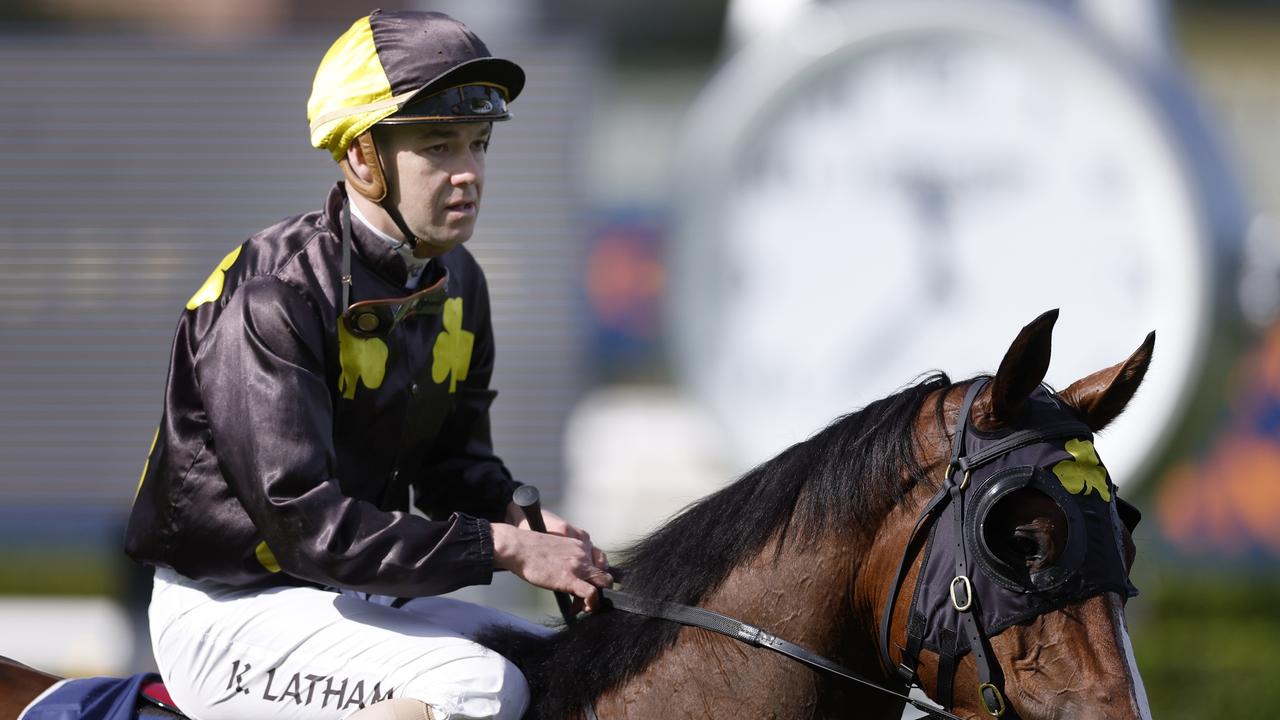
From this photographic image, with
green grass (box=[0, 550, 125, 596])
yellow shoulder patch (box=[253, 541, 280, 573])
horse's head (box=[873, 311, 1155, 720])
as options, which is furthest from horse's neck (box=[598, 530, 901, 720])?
green grass (box=[0, 550, 125, 596])

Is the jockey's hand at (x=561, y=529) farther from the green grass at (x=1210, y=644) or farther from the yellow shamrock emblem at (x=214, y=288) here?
the green grass at (x=1210, y=644)

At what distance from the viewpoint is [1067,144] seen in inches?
211

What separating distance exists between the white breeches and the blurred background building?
303cm

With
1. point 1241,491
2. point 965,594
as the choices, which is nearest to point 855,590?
point 965,594

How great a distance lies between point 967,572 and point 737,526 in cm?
38

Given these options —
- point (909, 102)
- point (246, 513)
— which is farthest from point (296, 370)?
point (909, 102)

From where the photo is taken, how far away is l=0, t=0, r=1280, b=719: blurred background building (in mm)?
5270

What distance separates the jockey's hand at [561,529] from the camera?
239 centimetres

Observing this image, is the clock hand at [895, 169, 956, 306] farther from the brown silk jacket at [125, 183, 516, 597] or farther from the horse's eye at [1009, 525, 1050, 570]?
the horse's eye at [1009, 525, 1050, 570]

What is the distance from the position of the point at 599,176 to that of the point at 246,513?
32.2 feet

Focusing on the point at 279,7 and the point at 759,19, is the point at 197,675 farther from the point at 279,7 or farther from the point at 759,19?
the point at 279,7

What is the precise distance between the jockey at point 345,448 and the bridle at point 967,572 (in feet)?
1.53

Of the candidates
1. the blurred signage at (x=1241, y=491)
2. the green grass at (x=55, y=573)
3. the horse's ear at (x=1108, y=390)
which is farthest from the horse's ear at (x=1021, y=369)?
the green grass at (x=55, y=573)

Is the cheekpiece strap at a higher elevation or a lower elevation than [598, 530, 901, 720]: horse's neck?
higher
